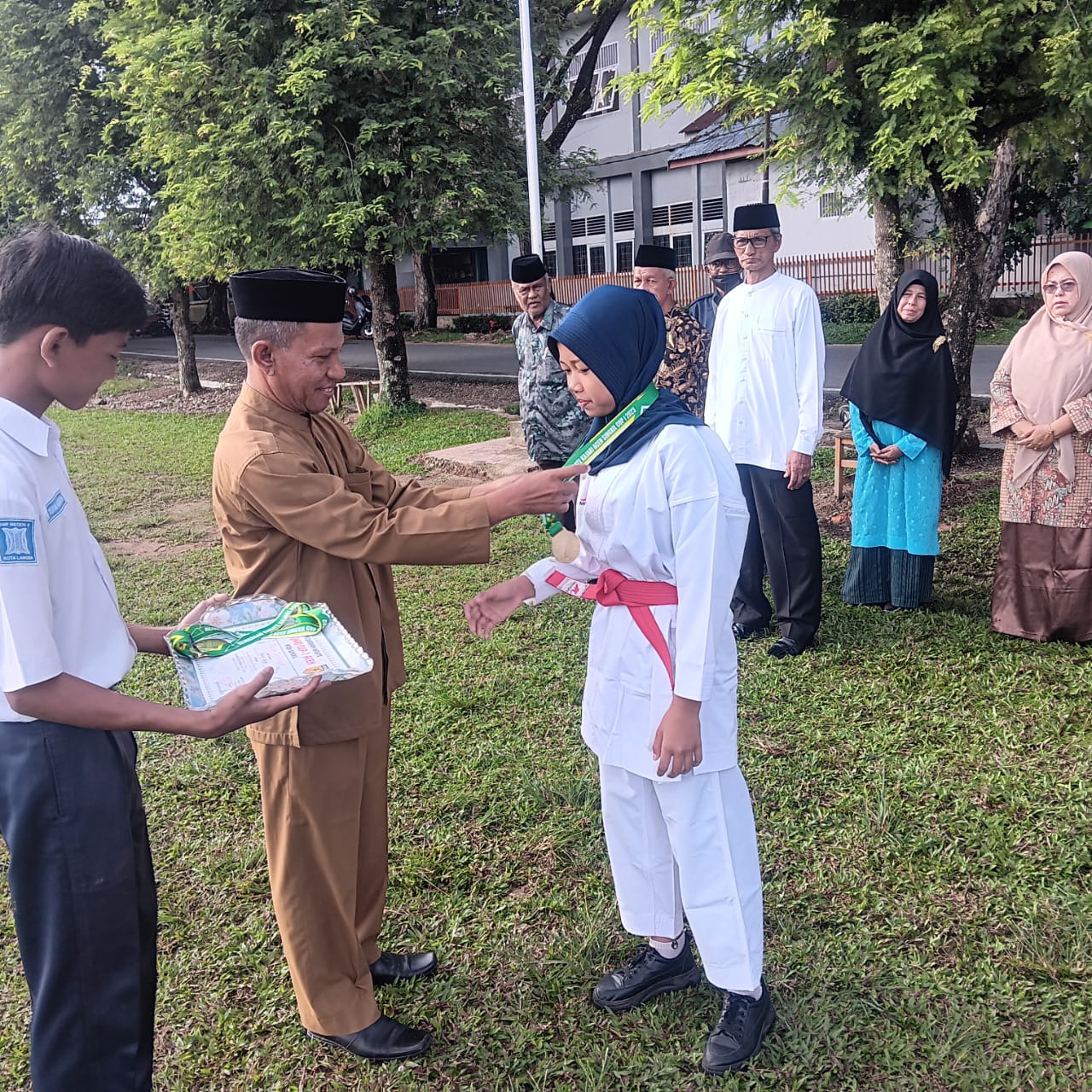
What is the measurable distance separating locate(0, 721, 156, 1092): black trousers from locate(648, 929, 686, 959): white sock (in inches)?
55.3

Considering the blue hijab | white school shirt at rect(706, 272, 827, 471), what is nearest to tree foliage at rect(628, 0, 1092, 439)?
white school shirt at rect(706, 272, 827, 471)

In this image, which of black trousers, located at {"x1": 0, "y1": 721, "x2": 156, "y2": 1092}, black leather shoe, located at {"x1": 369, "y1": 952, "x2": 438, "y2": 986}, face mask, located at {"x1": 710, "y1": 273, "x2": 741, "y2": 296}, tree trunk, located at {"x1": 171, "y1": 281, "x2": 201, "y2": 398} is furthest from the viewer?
tree trunk, located at {"x1": 171, "y1": 281, "x2": 201, "y2": 398}

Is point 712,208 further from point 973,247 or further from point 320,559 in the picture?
point 320,559

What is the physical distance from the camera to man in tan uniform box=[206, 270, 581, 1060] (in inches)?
93.4

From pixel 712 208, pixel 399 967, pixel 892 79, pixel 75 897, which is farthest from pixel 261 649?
pixel 712 208

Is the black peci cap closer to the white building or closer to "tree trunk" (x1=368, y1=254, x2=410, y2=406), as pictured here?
"tree trunk" (x1=368, y1=254, x2=410, y2=406)

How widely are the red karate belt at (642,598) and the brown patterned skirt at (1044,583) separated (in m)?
3.40

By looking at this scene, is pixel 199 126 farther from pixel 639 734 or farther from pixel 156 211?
pixel 639 734

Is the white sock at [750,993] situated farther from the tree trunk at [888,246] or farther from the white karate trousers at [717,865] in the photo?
the tree trunk at [888,246]

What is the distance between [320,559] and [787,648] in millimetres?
3276

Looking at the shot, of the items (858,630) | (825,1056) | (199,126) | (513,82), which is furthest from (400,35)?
(825,1056)

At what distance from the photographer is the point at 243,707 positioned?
1.98 m

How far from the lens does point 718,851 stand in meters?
2.54

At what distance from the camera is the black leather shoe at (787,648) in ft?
17.1
